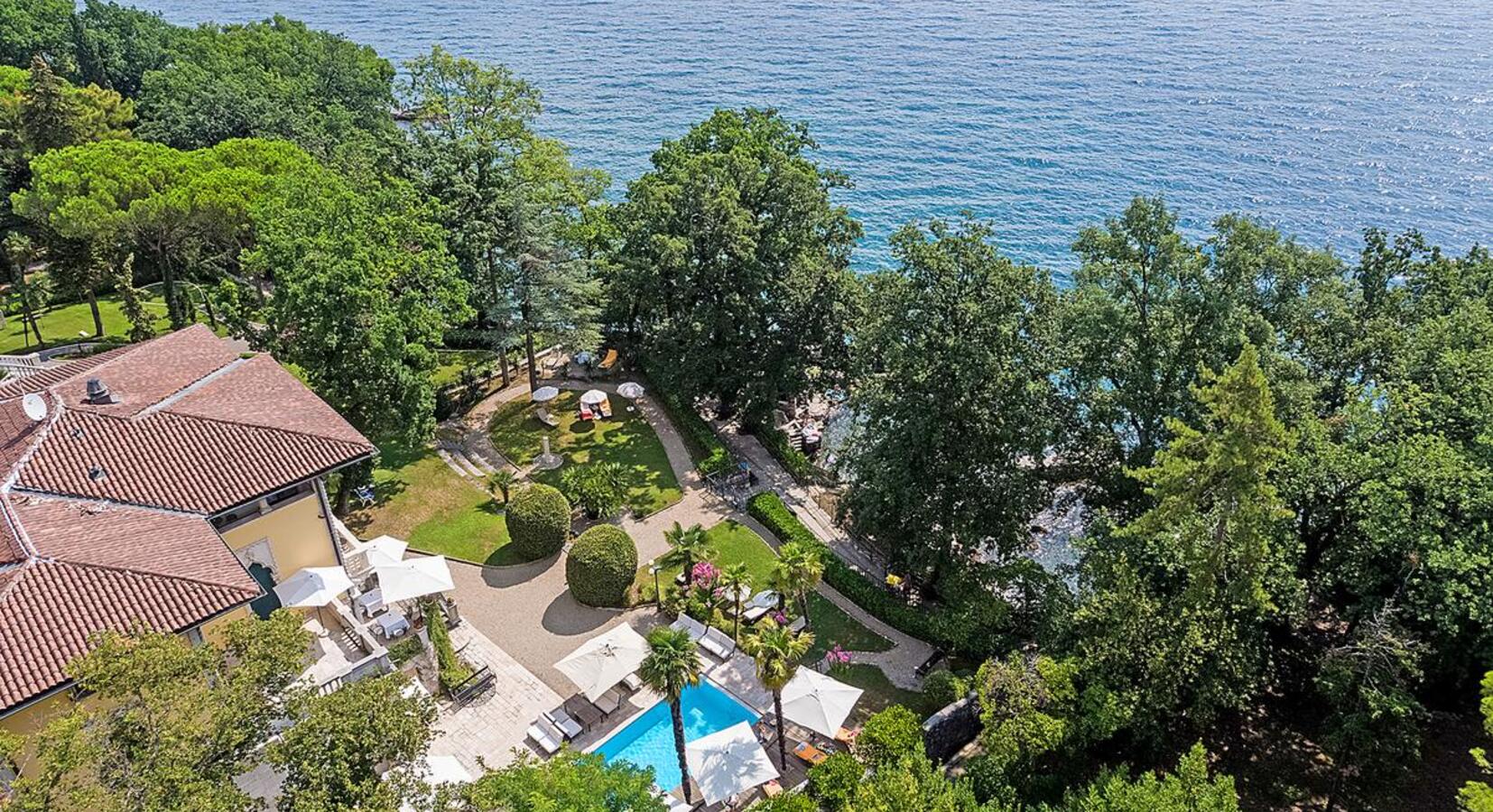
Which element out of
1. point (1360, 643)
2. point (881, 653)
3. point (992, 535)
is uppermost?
point (1360, 643)

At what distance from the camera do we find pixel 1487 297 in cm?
3409

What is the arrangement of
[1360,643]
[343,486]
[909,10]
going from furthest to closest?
[909,10] → [343,486] → [1360,643]

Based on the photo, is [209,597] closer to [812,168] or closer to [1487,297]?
[812,168]

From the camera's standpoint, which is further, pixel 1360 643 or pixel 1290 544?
pixel 1290 544

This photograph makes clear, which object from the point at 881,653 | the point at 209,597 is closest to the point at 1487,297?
the point at 881,653

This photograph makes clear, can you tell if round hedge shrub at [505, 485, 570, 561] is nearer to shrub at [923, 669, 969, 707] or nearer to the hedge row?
the hedge row

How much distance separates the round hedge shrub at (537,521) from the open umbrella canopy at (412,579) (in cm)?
442

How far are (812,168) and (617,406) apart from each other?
58.0 feet

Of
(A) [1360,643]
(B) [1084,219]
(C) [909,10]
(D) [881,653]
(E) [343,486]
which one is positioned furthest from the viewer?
(C) [909,10]

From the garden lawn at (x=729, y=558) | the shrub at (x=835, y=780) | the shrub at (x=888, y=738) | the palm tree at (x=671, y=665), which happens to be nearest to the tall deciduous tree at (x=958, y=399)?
the garden lawn at (x=729, y=558)

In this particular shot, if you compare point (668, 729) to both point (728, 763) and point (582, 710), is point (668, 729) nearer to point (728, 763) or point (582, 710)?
point (582, 710)

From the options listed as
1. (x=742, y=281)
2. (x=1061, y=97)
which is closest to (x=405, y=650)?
(x=742, y=281)

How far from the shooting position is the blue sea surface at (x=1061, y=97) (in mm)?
76250

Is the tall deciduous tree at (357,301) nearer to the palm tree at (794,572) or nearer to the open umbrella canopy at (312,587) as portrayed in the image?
the open umbrella canopy at (312,587)
